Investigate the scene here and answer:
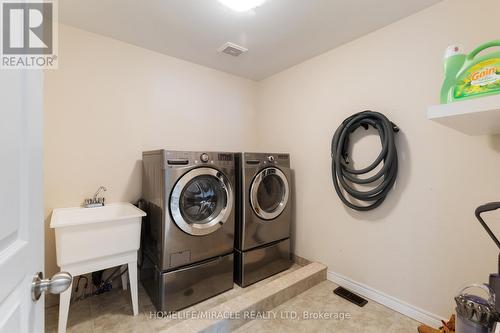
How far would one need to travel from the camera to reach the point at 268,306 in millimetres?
1854

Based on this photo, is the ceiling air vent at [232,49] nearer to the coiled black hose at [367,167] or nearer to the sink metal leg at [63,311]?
the coiled black hose at [367,167]

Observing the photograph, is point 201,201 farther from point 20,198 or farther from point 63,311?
point 20,198

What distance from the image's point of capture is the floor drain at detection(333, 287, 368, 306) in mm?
1928

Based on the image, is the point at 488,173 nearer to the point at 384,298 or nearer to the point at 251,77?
the point at 384,298

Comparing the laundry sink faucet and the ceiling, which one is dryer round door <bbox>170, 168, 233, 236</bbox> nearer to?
the laundry sink faucet

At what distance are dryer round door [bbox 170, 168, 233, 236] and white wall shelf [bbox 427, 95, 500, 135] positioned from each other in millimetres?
1499

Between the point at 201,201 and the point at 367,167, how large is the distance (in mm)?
1450

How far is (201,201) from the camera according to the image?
2.03m

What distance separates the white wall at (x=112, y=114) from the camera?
1.87 metres

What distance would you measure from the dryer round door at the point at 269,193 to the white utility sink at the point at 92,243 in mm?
1036

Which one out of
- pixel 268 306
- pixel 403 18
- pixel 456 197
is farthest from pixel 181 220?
pixel 403 18

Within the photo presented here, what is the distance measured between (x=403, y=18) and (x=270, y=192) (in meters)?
1.86

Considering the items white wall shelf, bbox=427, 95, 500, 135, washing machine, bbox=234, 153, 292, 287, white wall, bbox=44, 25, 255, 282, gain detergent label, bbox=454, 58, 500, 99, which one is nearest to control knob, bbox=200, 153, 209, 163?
washing machine, bbox=234, 153, 292, 287

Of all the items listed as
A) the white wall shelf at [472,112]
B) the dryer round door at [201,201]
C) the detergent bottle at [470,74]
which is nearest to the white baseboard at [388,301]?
the dryer round door at [201,201]
